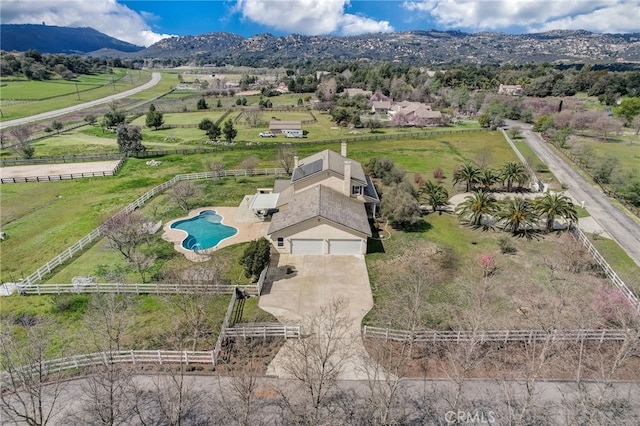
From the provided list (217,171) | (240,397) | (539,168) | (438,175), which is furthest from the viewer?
(539,168)

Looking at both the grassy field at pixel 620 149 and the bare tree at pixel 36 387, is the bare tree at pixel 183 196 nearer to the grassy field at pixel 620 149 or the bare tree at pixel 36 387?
the bare tree at pixel 36 387

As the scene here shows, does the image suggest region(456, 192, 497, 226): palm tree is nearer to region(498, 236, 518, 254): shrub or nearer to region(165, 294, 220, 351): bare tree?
region(498, 236, 518, 254): shrub

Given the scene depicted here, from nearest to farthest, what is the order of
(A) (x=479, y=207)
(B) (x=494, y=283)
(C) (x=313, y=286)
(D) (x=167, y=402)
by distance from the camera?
(D) (x=167, y=402) → (C) (x=313, y=286) → (B) (x=494, y=283) → (A) (x=479, y=207)

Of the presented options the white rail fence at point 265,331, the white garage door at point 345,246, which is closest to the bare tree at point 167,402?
the white rail fence at point 265,331

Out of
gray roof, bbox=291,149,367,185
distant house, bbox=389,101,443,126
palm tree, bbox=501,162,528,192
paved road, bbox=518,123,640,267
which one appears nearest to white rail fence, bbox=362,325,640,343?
paved road, bbox=518,123,640,267

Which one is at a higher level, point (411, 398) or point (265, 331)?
point (265, 331)

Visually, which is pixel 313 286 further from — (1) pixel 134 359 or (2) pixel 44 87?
(2) pixel 44 87

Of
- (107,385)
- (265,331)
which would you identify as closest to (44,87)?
(107,385)
